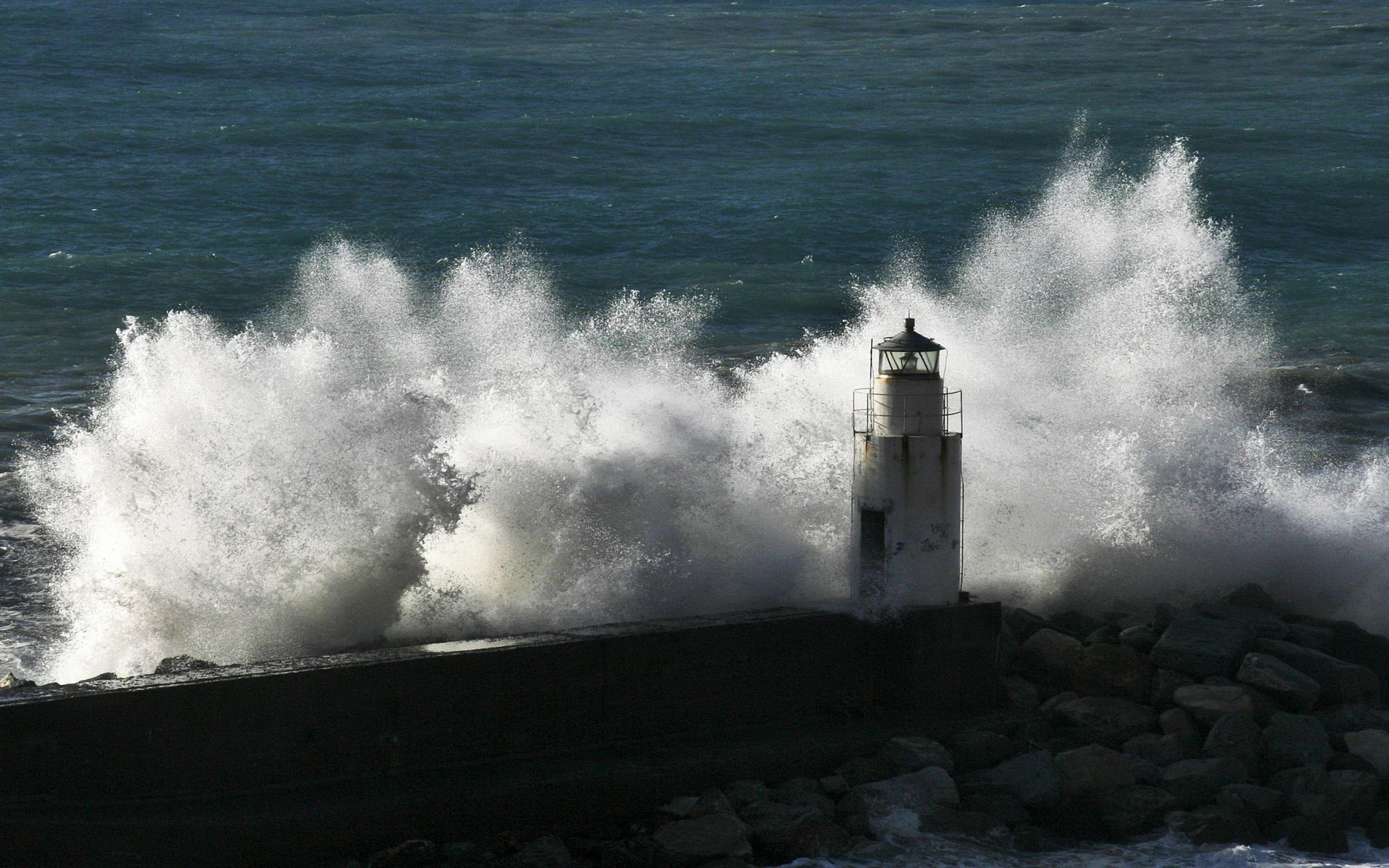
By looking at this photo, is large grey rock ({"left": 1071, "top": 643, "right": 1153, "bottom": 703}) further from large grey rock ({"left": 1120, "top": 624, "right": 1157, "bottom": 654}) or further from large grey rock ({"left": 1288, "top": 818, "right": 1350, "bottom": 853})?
large grey rock ({"left": 1288, "top": 818, "right": 1350, "bottom": 853})

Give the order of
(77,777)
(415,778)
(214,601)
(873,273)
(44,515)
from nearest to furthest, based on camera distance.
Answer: (77,777), (415,778), (214,601), (44,515), (873,273)

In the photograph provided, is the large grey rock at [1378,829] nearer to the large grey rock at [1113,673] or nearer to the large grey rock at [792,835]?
the large grey rock at [1113,673]

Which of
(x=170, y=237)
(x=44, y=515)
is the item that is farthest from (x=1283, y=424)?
(x=170, y=237)

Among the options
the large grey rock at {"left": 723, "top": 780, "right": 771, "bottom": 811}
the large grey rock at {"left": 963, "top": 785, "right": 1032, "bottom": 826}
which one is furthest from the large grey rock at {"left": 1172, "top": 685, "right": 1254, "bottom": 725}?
the large grey rock at {"left": 723, "top": 780, "right": 771, "bottom": 811}

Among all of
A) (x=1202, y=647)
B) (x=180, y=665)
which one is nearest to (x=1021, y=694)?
(x=1202, y=647)

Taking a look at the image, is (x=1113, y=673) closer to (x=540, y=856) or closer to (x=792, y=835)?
(x=792, y=835)

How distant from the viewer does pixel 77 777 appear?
25.6ft

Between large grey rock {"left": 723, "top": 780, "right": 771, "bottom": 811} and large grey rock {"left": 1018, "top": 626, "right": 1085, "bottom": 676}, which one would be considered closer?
large grey rock {"left": 723, "top": 780, "right": 771, "bottom": 811}

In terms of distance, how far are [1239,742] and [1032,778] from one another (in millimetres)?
1443

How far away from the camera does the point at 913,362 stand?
31.6ft

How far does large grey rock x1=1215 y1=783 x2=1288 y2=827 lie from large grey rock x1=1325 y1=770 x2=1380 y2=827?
0.26m

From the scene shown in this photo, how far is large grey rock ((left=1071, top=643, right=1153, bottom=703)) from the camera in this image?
407 inches

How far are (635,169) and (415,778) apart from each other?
3240 cm

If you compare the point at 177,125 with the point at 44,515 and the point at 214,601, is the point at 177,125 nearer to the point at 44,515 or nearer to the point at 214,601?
the point at 44,515
